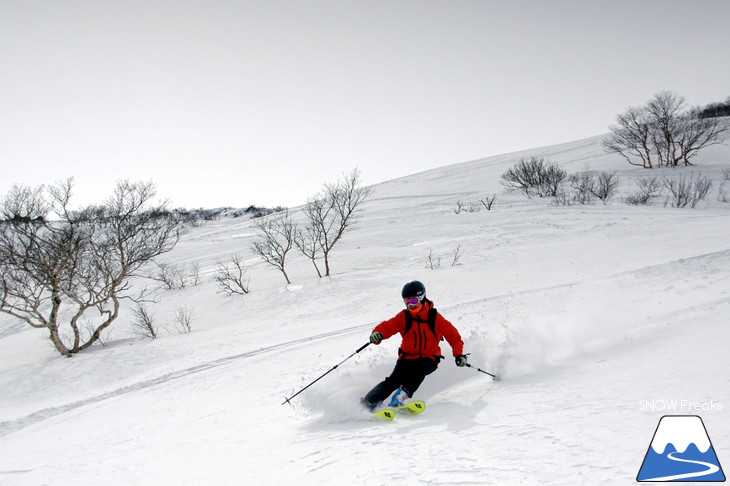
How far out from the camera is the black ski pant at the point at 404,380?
4.48 metres

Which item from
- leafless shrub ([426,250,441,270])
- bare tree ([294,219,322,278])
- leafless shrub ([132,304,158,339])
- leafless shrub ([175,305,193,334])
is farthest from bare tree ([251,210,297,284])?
leafless shrub ([426,250,441,270])

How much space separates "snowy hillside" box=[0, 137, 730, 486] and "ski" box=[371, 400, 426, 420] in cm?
15

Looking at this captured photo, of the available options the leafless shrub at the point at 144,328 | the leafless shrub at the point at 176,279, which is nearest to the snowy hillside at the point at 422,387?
the leafless shrub at the point at 144,328

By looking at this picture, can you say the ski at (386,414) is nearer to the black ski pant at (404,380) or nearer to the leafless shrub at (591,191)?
the black ski pant at (404,380)

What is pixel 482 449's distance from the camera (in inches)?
109

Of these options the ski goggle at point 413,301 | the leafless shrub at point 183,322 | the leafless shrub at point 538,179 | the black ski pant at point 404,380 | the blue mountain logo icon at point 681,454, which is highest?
the leafless shrub at point 538,179

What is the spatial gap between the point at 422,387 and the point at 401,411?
2.97ft

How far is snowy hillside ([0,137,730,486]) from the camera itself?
2811 millimetres

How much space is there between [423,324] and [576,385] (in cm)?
170

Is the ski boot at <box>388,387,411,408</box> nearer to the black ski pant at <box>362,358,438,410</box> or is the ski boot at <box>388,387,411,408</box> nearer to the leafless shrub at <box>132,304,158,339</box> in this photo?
the black ski pant at <box>362,358,438,410</box>

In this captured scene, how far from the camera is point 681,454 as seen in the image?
2.28 metres

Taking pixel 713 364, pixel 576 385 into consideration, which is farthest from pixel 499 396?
pixel 713 364

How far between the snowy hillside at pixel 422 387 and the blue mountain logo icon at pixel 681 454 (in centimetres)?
6

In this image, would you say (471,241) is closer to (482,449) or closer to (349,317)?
(349,317)
